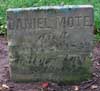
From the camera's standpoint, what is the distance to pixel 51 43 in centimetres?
464

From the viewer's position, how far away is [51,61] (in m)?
4.70

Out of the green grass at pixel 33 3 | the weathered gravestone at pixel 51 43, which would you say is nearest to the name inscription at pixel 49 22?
the weathered gravestone at pixel 51 43

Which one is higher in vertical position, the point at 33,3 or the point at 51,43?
the point at 33,3

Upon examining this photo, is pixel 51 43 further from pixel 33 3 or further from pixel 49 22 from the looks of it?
pixel 33 3

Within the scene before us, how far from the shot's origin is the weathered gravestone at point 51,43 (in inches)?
179

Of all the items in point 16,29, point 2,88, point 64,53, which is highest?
point 16,29

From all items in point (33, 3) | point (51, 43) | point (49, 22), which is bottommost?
point (51, 43)

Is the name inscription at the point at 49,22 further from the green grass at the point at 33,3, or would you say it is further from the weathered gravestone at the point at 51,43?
the green grass at the point at 33,3

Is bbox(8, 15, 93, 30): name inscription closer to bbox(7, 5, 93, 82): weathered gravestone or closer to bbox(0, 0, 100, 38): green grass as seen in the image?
bbox(7, 5, 93, 82): weathered gravestone

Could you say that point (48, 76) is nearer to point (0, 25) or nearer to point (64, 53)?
point (64, 53)

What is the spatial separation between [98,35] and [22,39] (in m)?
2.03

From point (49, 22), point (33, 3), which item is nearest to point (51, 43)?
point (49, 22)

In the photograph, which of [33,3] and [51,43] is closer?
[51,43]

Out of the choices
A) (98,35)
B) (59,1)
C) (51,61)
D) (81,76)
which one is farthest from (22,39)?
(59,1)
